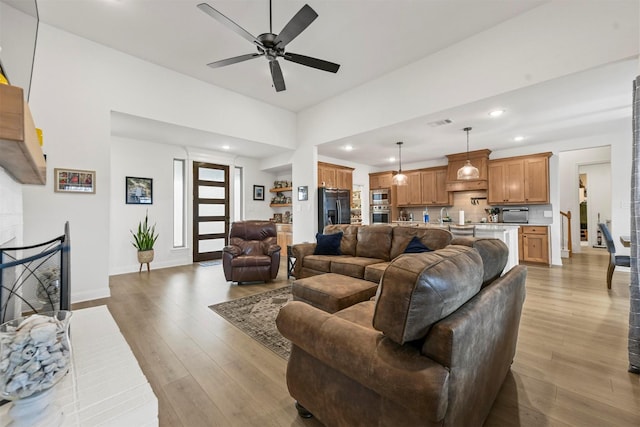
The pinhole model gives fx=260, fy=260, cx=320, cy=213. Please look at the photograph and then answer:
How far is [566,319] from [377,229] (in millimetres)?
2327

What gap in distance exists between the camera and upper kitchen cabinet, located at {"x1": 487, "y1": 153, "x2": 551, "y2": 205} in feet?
19.4

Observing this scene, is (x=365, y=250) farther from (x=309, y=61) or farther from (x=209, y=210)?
(x=209, y=210)

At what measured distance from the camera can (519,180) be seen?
20.4 ft

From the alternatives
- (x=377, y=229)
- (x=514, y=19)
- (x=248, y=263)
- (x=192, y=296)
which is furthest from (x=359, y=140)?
(x=192, y=296)

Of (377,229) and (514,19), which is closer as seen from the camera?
(514,19)

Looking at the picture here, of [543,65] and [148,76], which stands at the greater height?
[148,76]

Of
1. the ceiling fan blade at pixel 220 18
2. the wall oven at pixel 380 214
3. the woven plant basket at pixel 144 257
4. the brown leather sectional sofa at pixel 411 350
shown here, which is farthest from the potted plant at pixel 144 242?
the wall oven at pixel 380 214

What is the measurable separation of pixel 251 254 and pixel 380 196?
17.3 ft

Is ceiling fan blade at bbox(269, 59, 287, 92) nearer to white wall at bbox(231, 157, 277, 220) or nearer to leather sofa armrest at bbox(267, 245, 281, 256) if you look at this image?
leather sofa armrest at bbox(267, 245, 281, 256)

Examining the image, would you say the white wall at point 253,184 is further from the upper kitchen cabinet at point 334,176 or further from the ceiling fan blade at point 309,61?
the ceiling fan blade at point 309,61

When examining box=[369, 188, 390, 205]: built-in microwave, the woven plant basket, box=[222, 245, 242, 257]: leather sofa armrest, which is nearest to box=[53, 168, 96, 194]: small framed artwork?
the woven plant basket

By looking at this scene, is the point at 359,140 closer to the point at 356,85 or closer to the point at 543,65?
the point at 356,85

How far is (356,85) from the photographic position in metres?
4.79

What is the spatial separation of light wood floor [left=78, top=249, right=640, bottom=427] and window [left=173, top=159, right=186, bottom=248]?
7.84 feet
